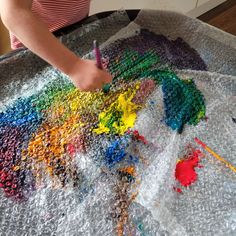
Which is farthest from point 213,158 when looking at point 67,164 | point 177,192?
point 67,164

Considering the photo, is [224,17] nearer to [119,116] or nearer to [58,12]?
[58,12]

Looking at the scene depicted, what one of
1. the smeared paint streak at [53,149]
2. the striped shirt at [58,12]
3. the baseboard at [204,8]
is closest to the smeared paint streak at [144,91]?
the smeared paint streak at [53,149]

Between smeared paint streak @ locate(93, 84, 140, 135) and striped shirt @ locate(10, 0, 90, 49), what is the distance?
24 cm

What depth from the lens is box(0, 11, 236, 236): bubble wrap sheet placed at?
445 millimetres

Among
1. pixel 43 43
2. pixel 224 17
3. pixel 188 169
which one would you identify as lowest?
pixel 224 17

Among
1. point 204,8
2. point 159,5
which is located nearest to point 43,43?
point 159,5

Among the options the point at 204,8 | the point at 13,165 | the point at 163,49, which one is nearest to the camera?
the point at 13,165

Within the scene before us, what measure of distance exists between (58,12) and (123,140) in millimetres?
330

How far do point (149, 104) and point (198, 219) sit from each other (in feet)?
0.64

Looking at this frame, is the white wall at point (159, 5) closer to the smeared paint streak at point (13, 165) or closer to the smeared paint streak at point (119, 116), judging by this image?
the smeared paint streak at point (119, 116)

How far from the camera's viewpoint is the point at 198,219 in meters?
0.44

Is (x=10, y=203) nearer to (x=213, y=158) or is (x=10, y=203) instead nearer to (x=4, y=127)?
(x=4, y=127)

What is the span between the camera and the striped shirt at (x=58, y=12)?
2.24 feet

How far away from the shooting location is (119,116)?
542 mm
